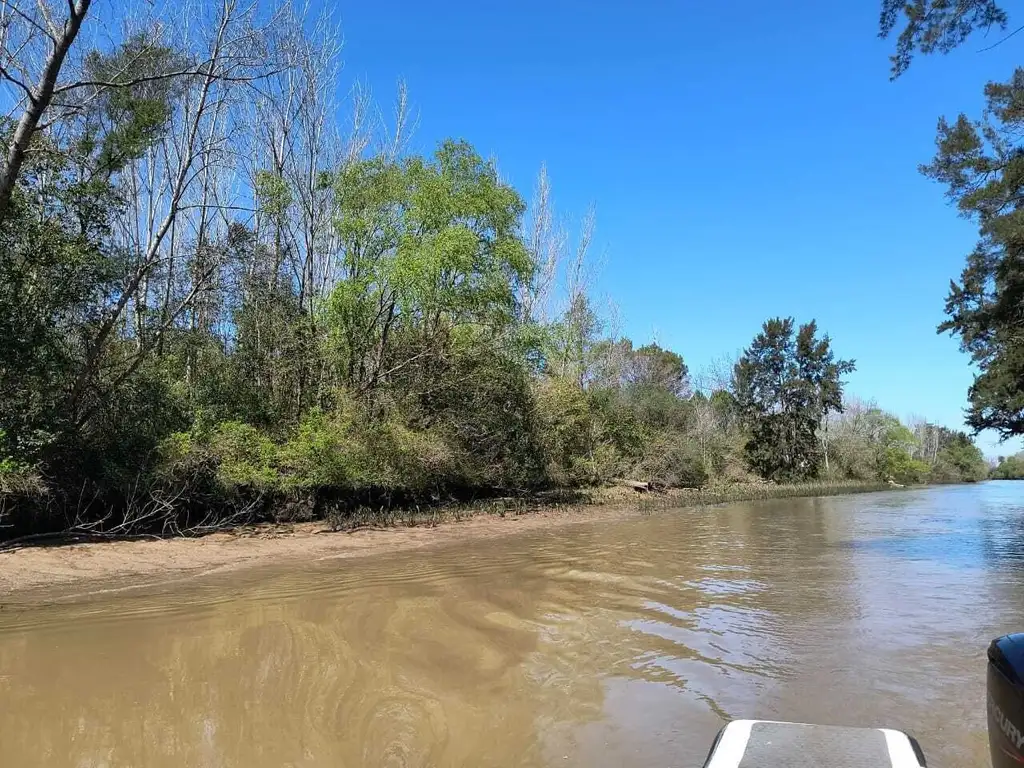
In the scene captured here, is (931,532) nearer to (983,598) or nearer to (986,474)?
(983,598)

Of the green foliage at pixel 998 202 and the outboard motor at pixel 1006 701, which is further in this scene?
the green foliage at pixel 998 202

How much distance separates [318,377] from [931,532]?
53.7 feet

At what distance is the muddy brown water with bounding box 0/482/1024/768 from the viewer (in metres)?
4.28

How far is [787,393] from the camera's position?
51031 mm

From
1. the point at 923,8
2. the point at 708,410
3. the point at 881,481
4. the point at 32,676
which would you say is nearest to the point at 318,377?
the point at 32,676

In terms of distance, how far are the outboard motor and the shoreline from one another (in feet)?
31.1

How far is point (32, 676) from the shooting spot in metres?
5.45

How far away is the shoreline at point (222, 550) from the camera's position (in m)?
9.24

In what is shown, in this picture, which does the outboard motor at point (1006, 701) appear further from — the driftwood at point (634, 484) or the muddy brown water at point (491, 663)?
the driftwood at point (634, 484)

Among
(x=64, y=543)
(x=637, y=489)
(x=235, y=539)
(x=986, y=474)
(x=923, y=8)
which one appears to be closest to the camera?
(x=923, y=8)

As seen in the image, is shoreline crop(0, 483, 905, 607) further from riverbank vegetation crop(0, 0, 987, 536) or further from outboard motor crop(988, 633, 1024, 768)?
outboard motor crop(988, 633, 1024, 768)

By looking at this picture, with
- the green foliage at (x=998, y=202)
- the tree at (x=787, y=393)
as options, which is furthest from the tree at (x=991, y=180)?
the tree at (x=787, y=393)

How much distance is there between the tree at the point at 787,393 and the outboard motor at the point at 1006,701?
159ft

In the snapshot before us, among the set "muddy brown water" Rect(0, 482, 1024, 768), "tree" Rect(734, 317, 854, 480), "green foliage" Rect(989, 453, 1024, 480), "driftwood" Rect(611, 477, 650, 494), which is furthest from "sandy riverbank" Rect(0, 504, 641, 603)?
"green foliage" Rect(989, 453, 1024, 480)
